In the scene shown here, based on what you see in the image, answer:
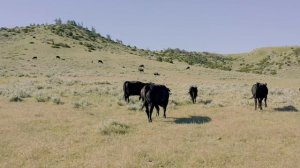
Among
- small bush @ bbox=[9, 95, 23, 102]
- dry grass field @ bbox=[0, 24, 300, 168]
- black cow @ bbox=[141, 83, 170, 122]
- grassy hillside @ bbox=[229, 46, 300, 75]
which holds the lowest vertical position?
dry grass field @ bbox=[0, 24, 300, 168]

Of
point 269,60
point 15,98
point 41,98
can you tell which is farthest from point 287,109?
point 269,60

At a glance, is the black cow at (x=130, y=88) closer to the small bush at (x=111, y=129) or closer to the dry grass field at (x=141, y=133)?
the dry grass field at (x=141, y=133)

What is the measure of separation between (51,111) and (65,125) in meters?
4.45

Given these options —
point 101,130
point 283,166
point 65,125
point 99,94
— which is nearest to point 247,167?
point 283,166

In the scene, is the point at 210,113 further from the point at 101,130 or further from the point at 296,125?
the point at 101,130

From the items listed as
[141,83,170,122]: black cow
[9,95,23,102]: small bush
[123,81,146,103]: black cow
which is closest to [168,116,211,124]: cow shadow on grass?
[141,83,170,122]: black cow

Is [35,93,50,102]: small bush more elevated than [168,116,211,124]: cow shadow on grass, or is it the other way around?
[35,93,50,102]: small bush

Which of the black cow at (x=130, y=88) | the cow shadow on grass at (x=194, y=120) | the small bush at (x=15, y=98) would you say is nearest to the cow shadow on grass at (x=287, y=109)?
the cow shadow on grass at (x=194, y=120)

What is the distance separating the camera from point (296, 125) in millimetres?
18438

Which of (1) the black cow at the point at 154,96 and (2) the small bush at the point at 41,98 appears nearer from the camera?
(1) the black cow at the point at 154,96

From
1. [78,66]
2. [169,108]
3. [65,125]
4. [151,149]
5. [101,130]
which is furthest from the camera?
[78,66]

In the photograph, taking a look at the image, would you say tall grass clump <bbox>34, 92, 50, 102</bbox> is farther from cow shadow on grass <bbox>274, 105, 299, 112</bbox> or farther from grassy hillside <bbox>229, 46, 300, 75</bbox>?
grassy hillside <bbox>229, 46, 300, 75</bbox>

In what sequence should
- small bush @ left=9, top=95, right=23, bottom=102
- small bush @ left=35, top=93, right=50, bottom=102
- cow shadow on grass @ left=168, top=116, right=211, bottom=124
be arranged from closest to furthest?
cow shadow on grass @ left=168, top=116, right=211, bottom=124
small bush @ left=9, top=95, right=23, bottom=102
small bush @ left=35, top=93, right=50, bottom=102

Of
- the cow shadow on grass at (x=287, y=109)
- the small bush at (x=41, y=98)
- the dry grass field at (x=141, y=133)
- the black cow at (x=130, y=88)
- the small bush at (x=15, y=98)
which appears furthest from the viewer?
the black cow at (x=130, y=88)
